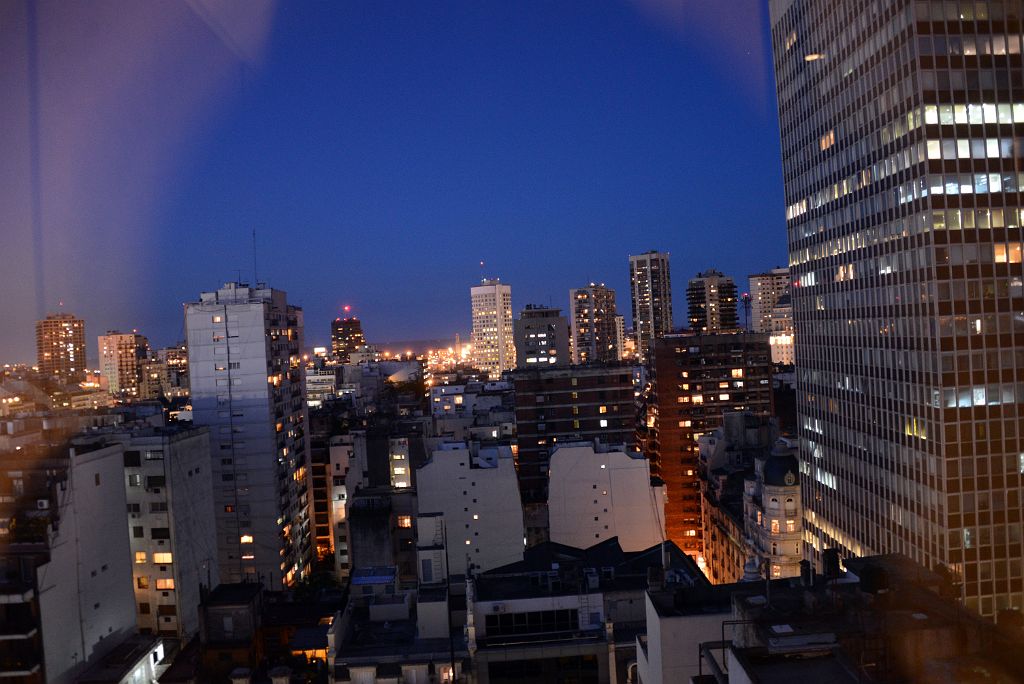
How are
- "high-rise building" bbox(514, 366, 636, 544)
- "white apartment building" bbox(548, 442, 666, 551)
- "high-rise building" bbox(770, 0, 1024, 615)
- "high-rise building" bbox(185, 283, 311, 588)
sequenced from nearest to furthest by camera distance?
"high-rise building" bbox(770, 0, 1024, 615) → "white apartment building" bbox(548, 442, 666, 551) → "high-rise building" bbox(185, 283, 311, 588) → "high-rise building" bbox(514, 366, 636, 544)

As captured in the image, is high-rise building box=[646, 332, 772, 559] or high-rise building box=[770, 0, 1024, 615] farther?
high-rise building box=[646, 332, 772, 559]

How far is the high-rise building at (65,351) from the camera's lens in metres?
134

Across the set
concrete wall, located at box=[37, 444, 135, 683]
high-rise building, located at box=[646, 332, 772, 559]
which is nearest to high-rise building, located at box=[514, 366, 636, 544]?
high-rise building, located at box=[646, 332, 772, 559]

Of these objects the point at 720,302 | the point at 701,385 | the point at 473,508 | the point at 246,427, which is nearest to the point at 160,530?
the point at 246,427

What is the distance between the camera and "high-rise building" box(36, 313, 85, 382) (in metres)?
134

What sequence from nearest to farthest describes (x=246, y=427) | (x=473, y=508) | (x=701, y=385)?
(x=473, y=508) < (x=246, y=427) < (x=701, y=385)

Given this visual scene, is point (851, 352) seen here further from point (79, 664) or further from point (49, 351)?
point (49, 351)

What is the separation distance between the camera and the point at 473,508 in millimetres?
46719

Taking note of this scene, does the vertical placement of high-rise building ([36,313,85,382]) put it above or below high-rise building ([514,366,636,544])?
above

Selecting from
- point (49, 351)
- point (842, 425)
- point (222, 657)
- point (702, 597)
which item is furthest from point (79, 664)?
point (49, 351)

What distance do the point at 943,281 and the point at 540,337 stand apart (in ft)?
406

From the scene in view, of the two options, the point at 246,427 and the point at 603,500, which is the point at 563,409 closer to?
the point at 603,500

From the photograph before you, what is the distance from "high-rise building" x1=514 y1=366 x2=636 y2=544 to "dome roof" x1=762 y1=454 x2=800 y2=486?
80.6 ft

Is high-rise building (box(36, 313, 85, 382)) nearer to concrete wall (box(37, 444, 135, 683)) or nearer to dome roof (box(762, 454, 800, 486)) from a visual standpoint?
concrete wall (box(37, 444, 135, 683))
